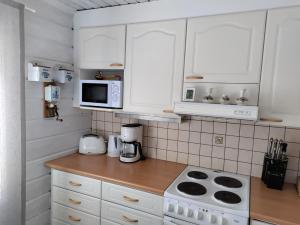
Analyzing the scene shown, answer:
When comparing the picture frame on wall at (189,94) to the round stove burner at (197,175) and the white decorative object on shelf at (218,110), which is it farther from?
the round stove burner at (197,175)

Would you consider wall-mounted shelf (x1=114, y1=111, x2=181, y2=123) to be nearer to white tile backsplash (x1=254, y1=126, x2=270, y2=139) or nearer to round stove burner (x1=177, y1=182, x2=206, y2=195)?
round stove burner (x1=177, y1=182, x2=206, y2=195)

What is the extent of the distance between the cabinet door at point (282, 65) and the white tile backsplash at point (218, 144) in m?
0.32

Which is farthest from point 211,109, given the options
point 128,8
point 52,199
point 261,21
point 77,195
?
point 52,199

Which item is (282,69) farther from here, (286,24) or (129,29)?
(129,29)

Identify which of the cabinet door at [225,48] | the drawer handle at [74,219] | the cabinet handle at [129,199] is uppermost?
the cabinet door at [225,48]

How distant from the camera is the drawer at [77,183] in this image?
164cm

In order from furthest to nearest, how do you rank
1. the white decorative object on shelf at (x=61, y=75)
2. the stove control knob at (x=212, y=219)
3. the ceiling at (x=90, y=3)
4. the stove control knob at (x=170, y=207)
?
the white decorative object on shelf at (x=61, y=75) < the ceiling at (x=90, y=3) < the stove control knob at (x=170, y=207) < the stove control knob at (x=212, y=219)

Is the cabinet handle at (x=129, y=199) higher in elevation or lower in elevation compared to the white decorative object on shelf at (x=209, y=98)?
lower

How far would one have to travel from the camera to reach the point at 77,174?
1696 mm

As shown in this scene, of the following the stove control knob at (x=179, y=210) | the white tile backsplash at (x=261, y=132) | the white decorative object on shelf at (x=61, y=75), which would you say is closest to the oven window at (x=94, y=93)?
the white decorative object on shelf at (x=61, y=75)

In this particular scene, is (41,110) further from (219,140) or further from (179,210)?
(219,140)

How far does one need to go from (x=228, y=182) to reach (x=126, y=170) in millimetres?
765

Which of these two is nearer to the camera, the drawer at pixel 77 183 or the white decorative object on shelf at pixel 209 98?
the white decorative object on shelf at pixel 209 98

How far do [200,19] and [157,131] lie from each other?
3.26ft
